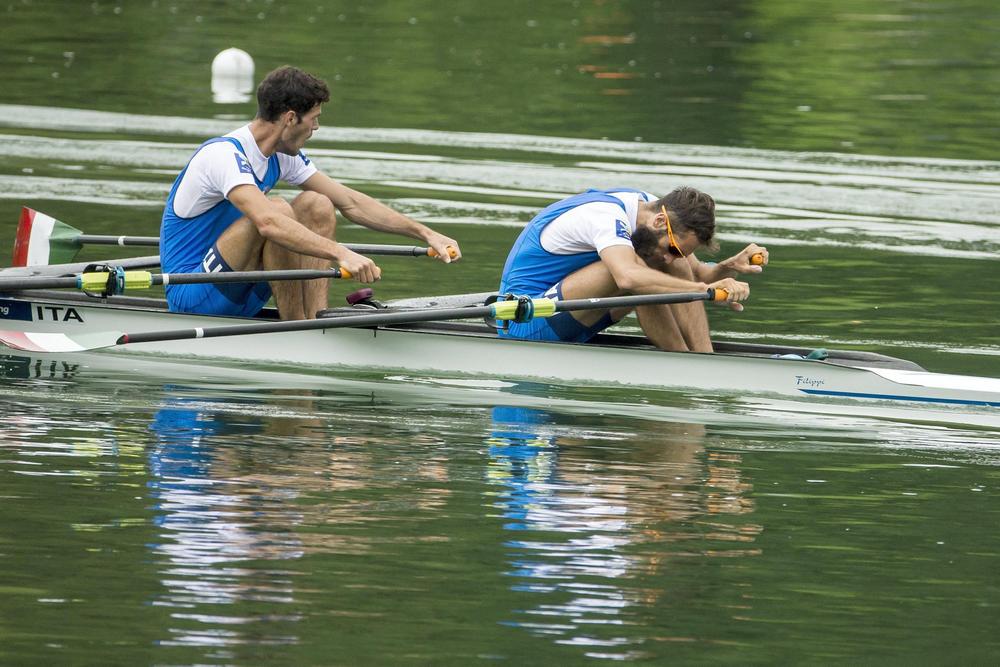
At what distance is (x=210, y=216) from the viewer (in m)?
9.14

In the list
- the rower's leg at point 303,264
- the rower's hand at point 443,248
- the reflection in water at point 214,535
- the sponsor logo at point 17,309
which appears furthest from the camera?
the sponsor logo at point 17,309

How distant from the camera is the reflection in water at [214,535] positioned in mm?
5500

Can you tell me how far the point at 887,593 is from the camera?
5957mm

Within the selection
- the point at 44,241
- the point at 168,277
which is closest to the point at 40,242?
the point at 44,241

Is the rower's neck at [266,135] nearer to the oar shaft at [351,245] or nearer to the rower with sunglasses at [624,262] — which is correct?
the oar shaft at [351,245]

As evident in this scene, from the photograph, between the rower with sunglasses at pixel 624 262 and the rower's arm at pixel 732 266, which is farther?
the rower's arm at pixel 732 266

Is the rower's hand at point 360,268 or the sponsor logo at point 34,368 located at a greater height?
the rower's hand at point 360,268

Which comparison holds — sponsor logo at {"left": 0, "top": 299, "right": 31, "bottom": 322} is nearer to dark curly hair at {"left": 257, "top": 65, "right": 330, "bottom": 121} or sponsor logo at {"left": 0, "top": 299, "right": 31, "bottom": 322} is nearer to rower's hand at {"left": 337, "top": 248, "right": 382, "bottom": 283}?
dark curly hair at {"left": 257, "top": 65, "right": 330, "bottom": 121}

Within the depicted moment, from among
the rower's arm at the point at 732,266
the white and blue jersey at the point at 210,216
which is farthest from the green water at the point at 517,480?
the rower's arm at the point at 732,266

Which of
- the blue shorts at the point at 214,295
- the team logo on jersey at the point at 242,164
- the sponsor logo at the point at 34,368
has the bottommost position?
the sponsor logo at the point at 34,368

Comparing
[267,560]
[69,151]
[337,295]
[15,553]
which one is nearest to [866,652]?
[267,560]

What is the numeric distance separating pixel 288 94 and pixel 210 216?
83 cm

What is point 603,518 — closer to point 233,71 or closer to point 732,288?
point 732,288

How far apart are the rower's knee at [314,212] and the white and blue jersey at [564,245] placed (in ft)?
3.13
